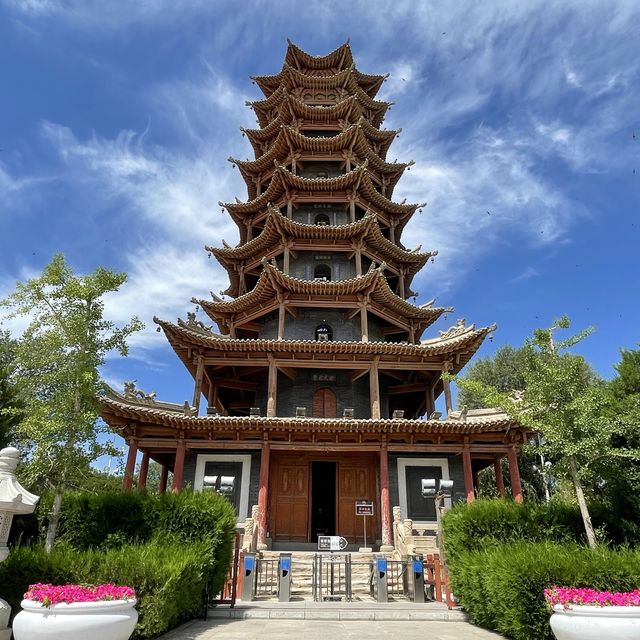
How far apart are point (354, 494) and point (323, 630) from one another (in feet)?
31.9

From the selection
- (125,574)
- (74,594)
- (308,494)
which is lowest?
(74,594)

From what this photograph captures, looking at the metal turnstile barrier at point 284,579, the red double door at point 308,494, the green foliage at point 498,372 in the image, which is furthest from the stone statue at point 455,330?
the green foliage at point 498,372

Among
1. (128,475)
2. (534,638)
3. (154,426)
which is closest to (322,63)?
(154,426)

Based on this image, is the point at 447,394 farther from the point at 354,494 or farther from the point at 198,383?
the point at 198,383

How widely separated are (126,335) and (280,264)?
1074 cm

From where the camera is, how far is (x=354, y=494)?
17.0 m

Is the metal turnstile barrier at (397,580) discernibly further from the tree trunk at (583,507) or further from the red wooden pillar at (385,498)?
the tree trunk at (583,507)

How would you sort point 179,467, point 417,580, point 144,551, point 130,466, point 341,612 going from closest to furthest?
point 144,551 → point 341,612 → point 417,580 → point 130,466 → point 179,467

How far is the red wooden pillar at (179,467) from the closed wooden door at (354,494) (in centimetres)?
555

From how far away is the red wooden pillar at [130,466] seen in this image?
48.3 ft

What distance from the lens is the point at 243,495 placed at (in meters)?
16.2

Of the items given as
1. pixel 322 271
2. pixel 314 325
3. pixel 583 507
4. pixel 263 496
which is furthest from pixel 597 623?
pixel 322 271

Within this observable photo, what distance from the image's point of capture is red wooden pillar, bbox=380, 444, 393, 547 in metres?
14.9

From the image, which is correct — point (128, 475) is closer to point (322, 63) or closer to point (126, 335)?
point (126, 335)
